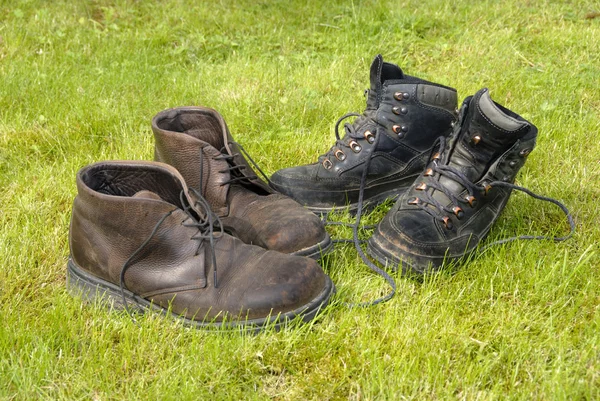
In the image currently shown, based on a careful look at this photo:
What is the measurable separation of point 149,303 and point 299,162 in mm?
1562

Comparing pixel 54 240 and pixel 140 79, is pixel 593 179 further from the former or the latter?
pixel 140 79

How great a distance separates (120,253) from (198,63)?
9.89 ft

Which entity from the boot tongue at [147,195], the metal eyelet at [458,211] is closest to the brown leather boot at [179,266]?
the boot tongue at [147,195]

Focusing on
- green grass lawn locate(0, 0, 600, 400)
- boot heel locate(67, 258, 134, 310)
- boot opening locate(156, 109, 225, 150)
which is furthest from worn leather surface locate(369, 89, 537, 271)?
boot heel locate(67, 258, 134, 310)

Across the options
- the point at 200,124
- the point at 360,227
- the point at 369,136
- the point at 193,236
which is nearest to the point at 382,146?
the point at 369,136

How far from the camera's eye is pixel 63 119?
14.0ft

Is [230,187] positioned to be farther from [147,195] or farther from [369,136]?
[369,136]

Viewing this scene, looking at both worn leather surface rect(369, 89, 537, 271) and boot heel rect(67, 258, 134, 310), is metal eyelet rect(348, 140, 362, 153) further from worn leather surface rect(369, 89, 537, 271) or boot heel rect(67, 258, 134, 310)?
boot heel rect(67, 258, 134, 310)

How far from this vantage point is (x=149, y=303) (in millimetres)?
2486

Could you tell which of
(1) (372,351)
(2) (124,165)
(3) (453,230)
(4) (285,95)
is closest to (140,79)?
(4) (285,95)

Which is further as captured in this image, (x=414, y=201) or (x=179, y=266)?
(x=414, y=201)

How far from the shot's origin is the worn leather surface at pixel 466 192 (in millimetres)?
2717

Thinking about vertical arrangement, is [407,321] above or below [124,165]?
below

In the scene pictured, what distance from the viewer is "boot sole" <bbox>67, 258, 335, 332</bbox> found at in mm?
2336
